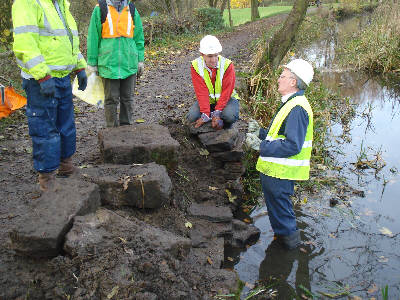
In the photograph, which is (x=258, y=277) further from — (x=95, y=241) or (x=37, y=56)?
(x=37, y=56)

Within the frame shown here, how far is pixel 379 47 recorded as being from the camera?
1208cm

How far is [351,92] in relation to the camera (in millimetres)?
10719

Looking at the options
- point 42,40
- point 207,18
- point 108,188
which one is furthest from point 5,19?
point 207,18

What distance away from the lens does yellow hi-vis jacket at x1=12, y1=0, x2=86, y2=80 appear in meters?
3.30

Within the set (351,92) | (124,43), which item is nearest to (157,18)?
(351,92)

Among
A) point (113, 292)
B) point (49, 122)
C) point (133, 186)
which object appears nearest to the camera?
point (113, 292)

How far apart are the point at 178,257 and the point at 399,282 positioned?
2.45m

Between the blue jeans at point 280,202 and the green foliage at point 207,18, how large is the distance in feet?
58.8

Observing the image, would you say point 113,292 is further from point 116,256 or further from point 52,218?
point 52,218

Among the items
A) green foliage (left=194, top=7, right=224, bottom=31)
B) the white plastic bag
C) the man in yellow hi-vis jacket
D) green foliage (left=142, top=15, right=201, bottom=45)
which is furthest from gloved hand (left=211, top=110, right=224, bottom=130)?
green foliage (left=194, top=7, right=224, bottom=31)

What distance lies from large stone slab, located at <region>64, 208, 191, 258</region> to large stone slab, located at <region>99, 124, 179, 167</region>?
1.09 meters

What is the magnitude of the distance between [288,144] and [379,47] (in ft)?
34.3

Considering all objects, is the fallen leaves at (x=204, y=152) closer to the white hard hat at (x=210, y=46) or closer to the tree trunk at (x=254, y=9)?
the white hard hat at (x=210, y=46)

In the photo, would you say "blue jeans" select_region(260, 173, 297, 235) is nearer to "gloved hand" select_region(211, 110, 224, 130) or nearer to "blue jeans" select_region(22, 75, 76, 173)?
"gloved hand" select_region(211, 110, 224, 130)
